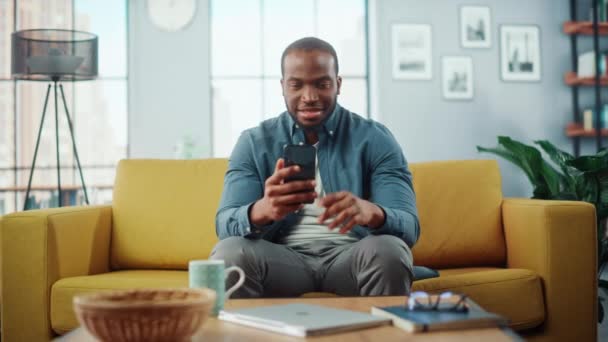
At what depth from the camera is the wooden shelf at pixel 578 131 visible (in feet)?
16.3

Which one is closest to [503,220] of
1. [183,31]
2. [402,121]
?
[402,121]

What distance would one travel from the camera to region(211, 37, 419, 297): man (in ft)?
4.97

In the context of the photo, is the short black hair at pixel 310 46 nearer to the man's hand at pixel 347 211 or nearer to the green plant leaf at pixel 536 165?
the man's hand at pixel 347 211

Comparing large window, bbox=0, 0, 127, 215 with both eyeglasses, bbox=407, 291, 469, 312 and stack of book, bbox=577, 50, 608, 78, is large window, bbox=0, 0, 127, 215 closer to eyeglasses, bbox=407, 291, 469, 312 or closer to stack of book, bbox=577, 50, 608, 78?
stack of book, bbox=577, 50, 608, 78

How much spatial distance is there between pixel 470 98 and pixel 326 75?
11.8ft

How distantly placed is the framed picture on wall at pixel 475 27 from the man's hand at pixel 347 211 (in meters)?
3.91

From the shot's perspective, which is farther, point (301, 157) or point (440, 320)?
point (301, 157)

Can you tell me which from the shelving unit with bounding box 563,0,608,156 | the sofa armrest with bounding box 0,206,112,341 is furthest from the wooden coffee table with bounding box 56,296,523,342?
the shelving unit with bounding box 563,0,608,156

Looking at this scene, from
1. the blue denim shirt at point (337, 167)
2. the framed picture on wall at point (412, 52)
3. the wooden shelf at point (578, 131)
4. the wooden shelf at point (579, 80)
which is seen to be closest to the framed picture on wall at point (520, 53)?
the wooden shelf at point (579, 80)

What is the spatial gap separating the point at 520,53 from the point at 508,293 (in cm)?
365

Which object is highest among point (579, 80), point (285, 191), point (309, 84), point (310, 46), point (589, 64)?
point (589, 64)

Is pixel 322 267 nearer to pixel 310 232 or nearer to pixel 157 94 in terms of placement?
pixel 310 232

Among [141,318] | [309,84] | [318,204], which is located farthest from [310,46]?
[141,318]

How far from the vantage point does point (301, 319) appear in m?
1.06
